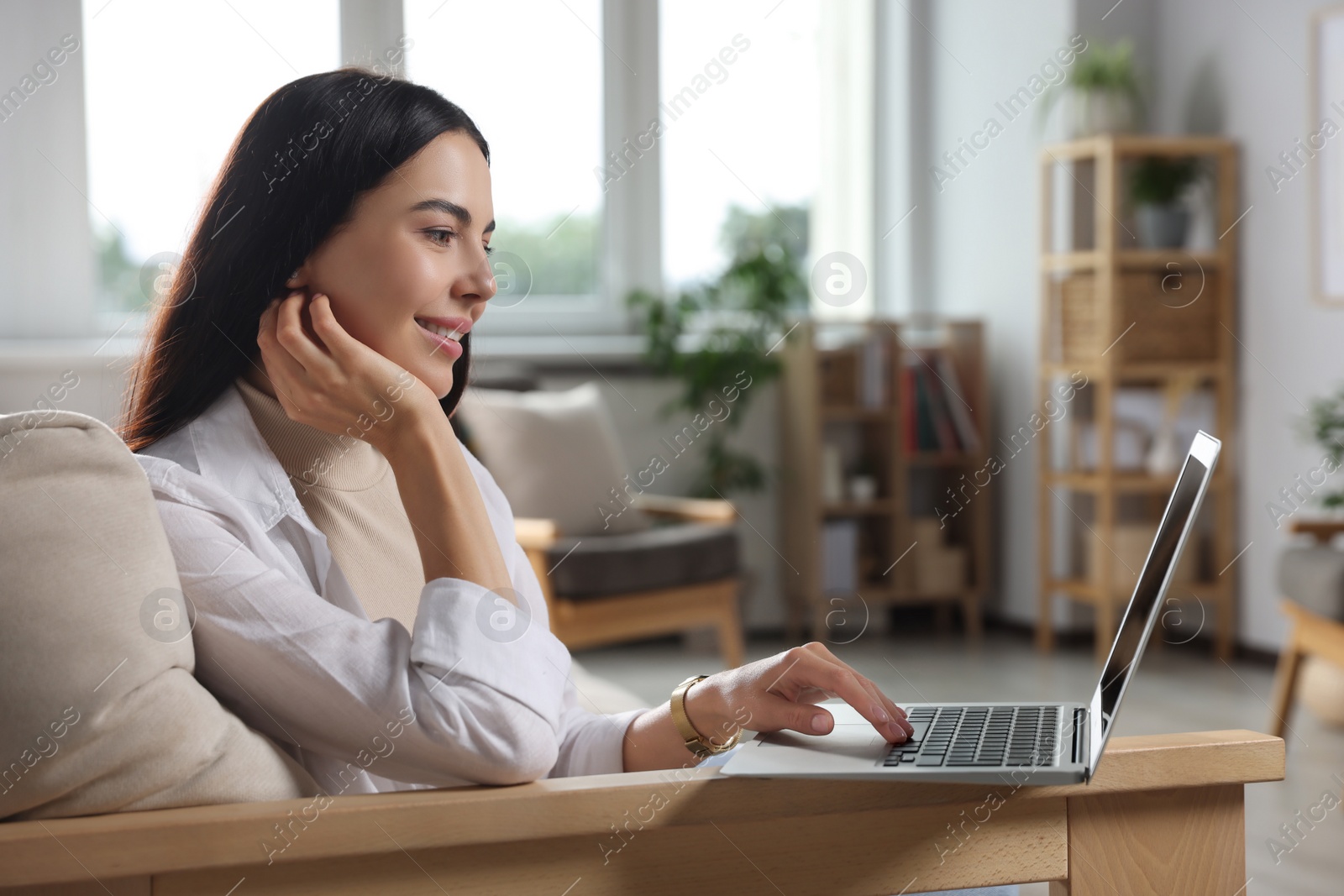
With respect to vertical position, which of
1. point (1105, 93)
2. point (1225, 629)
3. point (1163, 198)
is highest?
point (1105, 93)

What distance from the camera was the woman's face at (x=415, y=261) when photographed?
97 centimetres

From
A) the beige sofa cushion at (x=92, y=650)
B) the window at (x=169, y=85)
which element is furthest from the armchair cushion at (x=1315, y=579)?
the window at (x=169, y=85)

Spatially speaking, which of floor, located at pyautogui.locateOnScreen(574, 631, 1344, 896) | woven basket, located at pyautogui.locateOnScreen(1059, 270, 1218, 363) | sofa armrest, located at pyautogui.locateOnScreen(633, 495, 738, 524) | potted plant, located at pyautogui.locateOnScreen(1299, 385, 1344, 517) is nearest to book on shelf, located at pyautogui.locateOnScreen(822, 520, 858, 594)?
floor, located at pyautogui.locateOnScreen(574, 631, 1344, 896)

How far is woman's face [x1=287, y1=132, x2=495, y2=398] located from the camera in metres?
0.97

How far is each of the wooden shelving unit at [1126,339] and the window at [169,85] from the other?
2.52 meters

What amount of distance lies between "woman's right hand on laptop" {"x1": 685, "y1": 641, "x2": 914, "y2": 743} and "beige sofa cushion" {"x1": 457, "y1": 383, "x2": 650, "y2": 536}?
8.89 feet

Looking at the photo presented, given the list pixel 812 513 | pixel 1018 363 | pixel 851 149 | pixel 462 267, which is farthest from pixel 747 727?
pixel 851 149

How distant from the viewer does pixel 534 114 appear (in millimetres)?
4594

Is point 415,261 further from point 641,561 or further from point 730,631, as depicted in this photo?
point 730,631

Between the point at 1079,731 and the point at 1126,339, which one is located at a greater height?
the point at 1126,339

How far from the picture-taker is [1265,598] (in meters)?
4.07

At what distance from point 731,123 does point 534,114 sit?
0.75m

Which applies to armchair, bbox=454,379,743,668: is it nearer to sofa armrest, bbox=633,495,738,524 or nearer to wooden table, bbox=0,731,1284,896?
sofa armrest, bbox=633,495,738,524

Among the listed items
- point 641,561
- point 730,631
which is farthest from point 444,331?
point 730,631
